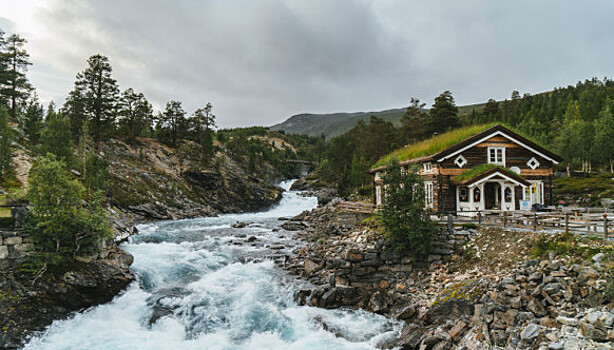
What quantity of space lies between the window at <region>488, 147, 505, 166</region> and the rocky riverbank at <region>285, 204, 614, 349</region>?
9.83 meters

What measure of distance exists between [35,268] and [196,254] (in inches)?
405

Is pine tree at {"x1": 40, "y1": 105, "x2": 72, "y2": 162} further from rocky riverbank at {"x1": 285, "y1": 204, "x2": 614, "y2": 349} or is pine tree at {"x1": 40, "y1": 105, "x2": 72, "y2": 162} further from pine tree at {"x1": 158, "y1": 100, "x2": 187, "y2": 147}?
pine tree at {"x1": 158, "y1": 100, "x2": 187, "y2": 147}

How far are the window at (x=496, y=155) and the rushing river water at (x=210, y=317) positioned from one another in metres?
17.8

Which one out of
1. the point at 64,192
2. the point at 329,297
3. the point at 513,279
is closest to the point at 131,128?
the point at 64,192

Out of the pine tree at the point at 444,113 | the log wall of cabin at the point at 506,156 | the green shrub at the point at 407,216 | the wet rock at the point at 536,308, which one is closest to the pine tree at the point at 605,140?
the pine tree at the point at 444,113

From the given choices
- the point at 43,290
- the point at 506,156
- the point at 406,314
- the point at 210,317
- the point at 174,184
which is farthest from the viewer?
the point at 174,184

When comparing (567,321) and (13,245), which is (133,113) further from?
(567,321)

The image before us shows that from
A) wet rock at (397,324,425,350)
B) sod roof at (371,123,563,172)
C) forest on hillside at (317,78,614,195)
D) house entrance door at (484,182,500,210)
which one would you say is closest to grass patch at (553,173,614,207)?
forest on hillside at (317,78,614,195)

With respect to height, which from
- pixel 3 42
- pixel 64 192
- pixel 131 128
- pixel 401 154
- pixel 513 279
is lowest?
pixel 513 279

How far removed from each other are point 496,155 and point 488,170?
2993mm

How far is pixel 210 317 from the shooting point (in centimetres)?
1520

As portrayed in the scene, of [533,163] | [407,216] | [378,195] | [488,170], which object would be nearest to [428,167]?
[488,170]

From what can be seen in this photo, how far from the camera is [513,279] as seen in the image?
1268 cm

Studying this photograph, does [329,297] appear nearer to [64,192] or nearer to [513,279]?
[513,279]
